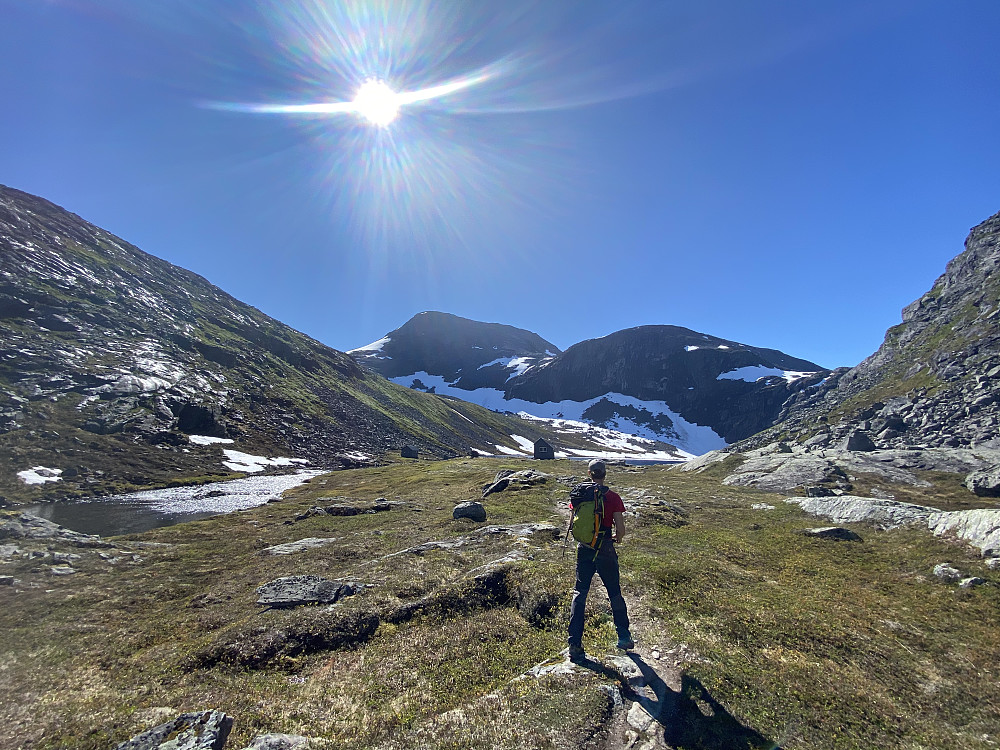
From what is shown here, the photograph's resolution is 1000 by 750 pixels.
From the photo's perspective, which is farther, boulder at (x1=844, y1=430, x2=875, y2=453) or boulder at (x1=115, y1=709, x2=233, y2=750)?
boulder at (x1=844, y1=430, x2=875, y2=453)

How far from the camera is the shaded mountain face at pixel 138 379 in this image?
7231 centimetres

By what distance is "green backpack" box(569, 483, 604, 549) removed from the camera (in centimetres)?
1173

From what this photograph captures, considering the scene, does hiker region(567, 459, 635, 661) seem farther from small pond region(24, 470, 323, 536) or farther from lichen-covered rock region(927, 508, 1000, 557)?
small pond region(24, 470, 323, 536)

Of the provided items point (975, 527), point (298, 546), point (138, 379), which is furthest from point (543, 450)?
point (975, 527)

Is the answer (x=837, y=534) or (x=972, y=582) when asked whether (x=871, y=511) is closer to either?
(x=837, y=534)

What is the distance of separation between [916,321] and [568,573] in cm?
17062

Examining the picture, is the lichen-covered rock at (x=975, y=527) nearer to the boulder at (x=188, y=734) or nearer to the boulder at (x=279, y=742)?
the boulder at (x=279, y=742)

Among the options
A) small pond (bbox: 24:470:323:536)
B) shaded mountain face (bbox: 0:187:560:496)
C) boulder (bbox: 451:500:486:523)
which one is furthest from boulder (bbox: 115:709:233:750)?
shaded mountain face (bbox: 0:187:560:496)

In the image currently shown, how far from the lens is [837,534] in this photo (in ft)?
81.2

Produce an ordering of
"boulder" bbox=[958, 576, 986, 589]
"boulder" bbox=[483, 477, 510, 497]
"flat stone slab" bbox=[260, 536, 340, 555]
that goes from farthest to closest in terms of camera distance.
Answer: "boulder" bbox=[483, 477, 510, 497] → "flat stone slab" bbox=[260, 536, 340, 555] → "boulder" bbox=[958, 576, 986, 589]

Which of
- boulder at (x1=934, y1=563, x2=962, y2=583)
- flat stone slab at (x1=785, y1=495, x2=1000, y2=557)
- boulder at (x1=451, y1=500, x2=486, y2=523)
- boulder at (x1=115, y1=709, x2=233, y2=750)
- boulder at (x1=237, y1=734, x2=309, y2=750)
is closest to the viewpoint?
boulder at (x1=115, y1=709, x2=233, y2=750)

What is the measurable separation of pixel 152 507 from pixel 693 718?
65698mm

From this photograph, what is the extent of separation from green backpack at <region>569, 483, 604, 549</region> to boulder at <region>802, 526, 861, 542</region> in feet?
72.5

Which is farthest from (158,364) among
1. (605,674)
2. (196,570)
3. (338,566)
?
(605,674)
